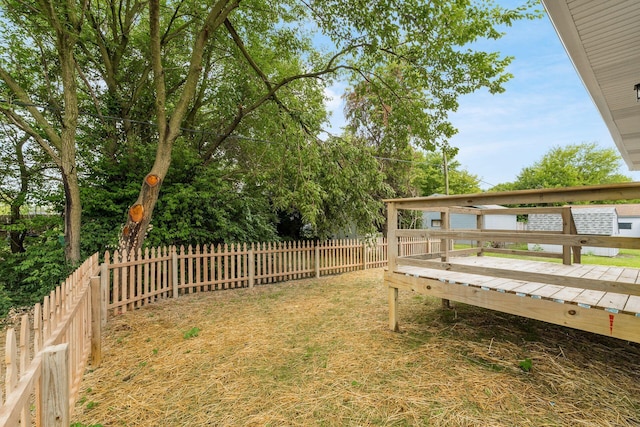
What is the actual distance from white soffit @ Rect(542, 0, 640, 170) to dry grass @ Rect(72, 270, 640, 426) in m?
3.27

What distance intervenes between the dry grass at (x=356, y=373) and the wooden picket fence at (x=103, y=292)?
0.55 meters

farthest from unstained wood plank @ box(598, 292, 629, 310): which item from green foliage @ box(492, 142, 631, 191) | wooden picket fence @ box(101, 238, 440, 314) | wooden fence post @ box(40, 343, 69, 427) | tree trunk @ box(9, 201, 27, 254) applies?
green foliage @ box(492, 142, 631, 191)

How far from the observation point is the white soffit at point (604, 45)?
2.53 m

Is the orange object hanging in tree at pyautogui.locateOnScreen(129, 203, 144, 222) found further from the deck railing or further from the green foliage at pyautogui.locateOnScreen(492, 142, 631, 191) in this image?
the green foliage at pyautogui.locateOnScreen(492, 142, 631, 191)

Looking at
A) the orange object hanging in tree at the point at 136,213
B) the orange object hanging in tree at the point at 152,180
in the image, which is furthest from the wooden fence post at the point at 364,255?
the orange object hanging in tree at the point at 136,213

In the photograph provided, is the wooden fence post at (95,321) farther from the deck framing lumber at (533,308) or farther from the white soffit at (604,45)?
the white soffit at (604,45)

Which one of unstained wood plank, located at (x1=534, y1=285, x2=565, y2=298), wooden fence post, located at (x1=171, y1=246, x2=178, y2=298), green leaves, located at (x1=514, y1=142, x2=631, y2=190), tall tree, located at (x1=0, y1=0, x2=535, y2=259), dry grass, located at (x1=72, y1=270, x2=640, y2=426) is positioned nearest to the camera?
dry grass, located at (x1=72, y1=270, x2=640, y2=426)

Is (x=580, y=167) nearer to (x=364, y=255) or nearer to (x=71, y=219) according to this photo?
(x=364, y=255)

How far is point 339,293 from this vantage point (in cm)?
652

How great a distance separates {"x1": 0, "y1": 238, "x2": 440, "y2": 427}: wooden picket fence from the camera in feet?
4.40

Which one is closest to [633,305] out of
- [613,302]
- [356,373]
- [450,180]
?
[613,302]

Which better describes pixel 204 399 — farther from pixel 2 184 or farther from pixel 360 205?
pixel 2 184

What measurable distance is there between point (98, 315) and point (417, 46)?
7293 mm

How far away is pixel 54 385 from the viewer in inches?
53.6
